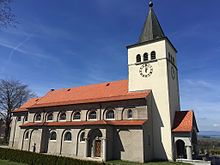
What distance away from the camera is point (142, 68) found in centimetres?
2731

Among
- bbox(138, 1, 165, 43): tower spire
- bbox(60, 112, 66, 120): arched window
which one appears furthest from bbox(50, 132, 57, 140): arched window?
bbox(138, 1, 165, 43): tower spire

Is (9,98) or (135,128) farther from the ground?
(9,98)

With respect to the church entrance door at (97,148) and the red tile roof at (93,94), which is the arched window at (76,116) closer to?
the red tile roof at (93,94)

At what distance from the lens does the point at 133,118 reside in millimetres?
24438

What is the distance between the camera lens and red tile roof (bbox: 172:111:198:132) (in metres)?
22.7

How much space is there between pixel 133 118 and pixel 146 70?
24.9 ft

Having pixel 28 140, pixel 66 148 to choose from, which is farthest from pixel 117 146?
pixel 28 140

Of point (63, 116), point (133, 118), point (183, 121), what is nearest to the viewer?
point (183, 121)

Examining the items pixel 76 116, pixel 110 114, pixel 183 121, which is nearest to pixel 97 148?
pixel 110 114

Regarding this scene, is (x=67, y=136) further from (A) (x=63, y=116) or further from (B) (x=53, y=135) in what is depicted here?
(A) (x=63, y=116)

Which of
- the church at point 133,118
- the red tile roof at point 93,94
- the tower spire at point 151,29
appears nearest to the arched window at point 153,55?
the church at point 133,118

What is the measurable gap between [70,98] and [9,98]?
69.6 feet

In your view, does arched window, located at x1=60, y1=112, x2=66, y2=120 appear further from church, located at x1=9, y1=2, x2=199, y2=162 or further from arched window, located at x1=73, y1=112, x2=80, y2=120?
arched window, located at x1=73, y1=112, x2=80, y2=120

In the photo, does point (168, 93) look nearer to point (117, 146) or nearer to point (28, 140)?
point (117, 146)
